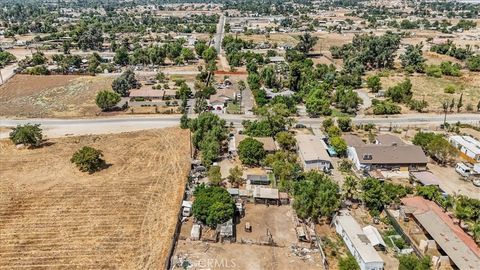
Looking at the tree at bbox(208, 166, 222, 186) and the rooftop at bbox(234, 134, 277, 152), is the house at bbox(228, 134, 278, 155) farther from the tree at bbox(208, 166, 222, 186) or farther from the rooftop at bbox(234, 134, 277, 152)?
the tree at bbox(208, 166, 222, 186)

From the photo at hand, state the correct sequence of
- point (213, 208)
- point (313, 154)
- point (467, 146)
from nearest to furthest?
point (213, 208) < point (313, 154) < point (467, 146)

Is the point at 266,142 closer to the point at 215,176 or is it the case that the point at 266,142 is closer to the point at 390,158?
the point at 215,176

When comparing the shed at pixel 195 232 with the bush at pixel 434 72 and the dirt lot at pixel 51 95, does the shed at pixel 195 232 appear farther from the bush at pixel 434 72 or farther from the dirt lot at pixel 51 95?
the bush at pixel 434 72

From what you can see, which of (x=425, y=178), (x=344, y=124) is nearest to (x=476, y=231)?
(x=425, y=178)

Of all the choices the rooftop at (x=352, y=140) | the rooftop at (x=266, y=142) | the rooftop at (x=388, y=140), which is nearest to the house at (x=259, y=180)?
the rooftop at (x=266, y=142)

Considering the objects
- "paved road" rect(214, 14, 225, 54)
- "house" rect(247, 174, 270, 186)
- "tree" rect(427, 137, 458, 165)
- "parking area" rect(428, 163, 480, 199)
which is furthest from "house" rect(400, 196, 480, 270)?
"paved road" rect(214, 14, 225, 54)
